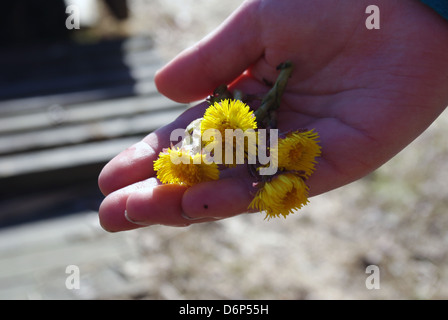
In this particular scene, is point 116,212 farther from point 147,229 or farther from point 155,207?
point 147,229

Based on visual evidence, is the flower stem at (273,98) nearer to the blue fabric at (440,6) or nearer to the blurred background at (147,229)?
the blue fabric at (440,6)

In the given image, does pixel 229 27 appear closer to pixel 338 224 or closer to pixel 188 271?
pixel 188 271

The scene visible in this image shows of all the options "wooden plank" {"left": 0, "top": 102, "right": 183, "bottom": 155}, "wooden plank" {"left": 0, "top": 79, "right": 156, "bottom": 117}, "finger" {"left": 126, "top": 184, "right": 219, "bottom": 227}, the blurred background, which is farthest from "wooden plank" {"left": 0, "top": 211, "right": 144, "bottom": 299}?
"finger" {"left": 126, "top": 184, "right": 219, "bottom": 227}

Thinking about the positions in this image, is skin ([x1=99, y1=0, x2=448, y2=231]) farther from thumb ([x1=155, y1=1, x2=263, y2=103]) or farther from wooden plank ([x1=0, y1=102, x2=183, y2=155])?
wooden plank ([x1=0, y1=102, x2=183, y2=155])

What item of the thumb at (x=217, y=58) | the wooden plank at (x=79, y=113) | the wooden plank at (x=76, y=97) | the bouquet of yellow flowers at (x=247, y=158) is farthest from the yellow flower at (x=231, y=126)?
the wooden plank at (x=76, y=97)
